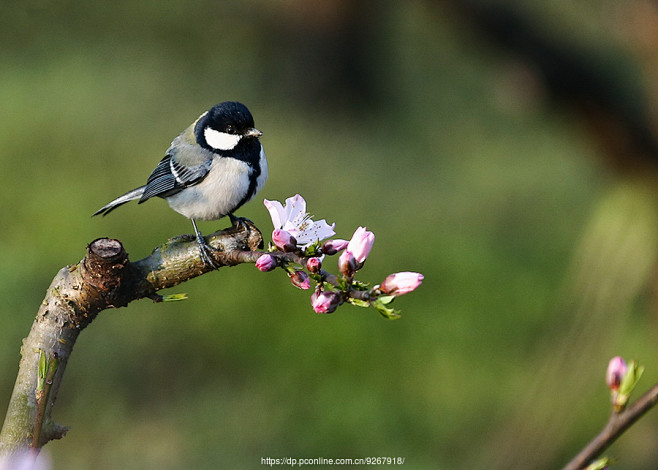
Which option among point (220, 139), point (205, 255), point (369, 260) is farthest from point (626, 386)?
point (369, 260)

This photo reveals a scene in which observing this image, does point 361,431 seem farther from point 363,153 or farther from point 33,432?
point 363,153

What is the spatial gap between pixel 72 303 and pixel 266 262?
0.85 ft

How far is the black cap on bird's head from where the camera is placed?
130 centimetres

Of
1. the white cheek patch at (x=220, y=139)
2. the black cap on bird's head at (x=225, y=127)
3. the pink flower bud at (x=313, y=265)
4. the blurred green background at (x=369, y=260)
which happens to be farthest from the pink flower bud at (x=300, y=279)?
the blurred green background at (x=369, y=260)

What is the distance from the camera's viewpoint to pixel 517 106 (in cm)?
357

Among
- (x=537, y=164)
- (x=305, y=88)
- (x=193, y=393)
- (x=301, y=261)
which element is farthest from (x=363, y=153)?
(x=301, y=261)

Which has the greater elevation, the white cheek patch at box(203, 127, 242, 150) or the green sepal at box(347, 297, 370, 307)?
the white cheek patch at box(203, 127, 242, 150)

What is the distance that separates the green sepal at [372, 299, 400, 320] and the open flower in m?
0.11

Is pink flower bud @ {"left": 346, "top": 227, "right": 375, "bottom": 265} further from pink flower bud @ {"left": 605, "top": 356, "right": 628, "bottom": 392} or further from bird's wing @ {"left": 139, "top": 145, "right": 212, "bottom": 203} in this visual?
bird's wing @ {"left": 139, "top": 145, "right": 212, "bottom": 203}

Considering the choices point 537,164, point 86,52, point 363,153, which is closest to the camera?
point 363,153

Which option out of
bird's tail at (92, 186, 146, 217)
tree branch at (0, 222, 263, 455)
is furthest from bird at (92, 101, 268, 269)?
tree branch at (0, 222, 263, 455)

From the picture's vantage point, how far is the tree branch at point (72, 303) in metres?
0.94

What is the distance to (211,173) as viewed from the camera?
148 centimetres

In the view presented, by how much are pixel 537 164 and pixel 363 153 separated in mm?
1469
